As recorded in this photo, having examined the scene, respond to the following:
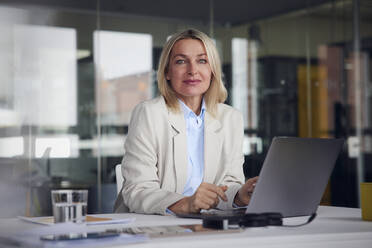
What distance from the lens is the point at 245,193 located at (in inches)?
76.2

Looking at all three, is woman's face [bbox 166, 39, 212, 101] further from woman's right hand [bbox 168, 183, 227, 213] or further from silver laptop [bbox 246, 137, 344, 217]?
silver laptop [bbox 246, 137, 344, 217]

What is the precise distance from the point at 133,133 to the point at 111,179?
2914mm

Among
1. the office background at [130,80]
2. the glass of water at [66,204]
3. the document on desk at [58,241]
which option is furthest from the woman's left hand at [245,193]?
the office background at [130,80]

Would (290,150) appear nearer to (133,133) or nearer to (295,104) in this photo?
(133,133)

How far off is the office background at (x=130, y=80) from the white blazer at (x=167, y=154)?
264 centimetres

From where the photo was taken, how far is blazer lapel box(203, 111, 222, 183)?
222cm

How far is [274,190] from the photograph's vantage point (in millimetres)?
1558

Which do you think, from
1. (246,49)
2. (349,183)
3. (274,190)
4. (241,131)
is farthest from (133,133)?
(349,183)

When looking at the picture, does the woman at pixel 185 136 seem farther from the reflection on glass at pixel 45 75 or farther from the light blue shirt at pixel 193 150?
the reflection on glass at pixel 45 75

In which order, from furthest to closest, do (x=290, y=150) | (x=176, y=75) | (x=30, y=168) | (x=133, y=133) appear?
(x=30, y=168), (x=176, y=75), (x=133, y=133), (x=290, y=150)

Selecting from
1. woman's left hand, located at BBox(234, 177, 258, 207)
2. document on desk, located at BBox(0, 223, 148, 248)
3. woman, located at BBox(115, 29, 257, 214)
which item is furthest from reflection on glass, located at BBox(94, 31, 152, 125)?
document on desk, located at BBox(0, 223, 148, 248)

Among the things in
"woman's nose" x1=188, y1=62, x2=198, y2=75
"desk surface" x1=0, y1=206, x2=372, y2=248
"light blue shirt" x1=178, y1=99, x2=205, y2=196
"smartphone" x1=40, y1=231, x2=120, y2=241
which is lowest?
"desk surface" x1=0, y1=206, x2=372, y2=248

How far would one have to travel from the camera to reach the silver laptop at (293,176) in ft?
4.94

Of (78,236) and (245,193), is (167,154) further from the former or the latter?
(78,236)
